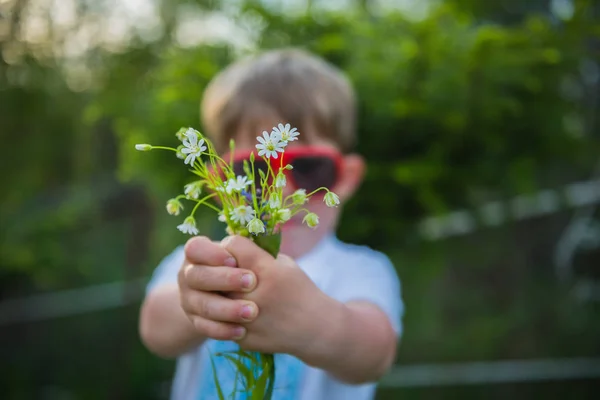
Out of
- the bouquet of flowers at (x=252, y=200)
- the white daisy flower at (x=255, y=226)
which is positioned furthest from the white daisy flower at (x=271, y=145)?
the white daisy flower at (x=255, y=226)

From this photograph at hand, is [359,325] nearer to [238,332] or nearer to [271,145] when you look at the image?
[238,332]

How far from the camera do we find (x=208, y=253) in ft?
3.32

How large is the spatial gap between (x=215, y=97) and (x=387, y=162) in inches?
29.6

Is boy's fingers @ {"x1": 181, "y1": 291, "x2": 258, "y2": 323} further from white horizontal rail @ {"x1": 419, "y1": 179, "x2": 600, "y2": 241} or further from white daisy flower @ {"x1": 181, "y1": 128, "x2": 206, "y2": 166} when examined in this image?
white horizontal rail @ {"x1": 419, "y1": 179, "x2": 600, "y2": 241}

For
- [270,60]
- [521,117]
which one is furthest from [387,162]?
[270,60]

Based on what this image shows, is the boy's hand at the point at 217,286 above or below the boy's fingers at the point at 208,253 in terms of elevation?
below

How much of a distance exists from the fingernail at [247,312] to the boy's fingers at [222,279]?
3 centimetres

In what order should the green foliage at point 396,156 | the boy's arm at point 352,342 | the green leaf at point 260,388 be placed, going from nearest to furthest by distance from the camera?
the green leaf at point 260,388, the boy's arm at point 352,342, the green foliage at point 396,156

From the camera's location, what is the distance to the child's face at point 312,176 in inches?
58.8

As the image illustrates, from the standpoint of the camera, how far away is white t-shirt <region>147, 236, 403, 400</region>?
152 cm

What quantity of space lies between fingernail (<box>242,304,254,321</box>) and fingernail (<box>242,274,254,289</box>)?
0.04 m

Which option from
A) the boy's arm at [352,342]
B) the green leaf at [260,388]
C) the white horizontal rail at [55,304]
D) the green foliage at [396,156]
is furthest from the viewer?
the white horizontal rail at [55,304]

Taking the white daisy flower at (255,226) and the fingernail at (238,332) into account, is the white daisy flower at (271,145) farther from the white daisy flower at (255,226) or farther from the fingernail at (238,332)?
the fingernail at (238,332)

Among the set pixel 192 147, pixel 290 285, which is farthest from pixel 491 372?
pixel 192 147
